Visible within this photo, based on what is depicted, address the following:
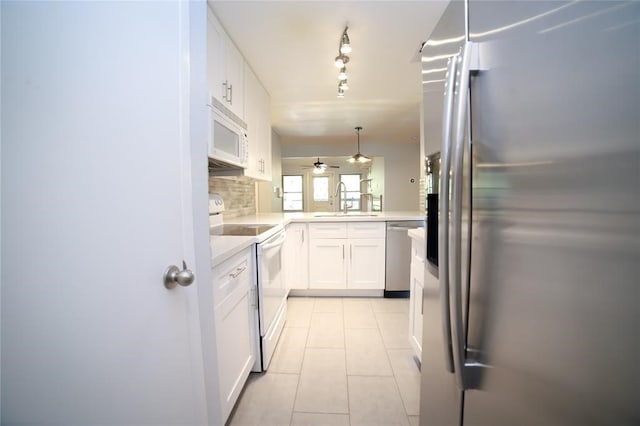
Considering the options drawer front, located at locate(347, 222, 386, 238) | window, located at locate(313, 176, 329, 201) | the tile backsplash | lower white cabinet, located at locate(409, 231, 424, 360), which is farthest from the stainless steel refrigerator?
window, located at locate(313, 176, 329, 201)

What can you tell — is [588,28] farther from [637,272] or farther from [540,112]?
[637,272]

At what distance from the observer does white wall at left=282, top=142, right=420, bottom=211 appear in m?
5.49

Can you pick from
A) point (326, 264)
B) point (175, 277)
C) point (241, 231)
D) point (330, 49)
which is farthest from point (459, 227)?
point (326, 264)

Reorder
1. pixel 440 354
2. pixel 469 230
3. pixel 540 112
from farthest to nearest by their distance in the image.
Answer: pixel 440 354 → pixel 469 230 → pixel 540 112

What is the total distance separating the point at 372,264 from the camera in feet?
9.09

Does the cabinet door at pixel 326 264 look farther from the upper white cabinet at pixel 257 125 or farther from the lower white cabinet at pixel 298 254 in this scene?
the upper white cabinet at pixel 257 125

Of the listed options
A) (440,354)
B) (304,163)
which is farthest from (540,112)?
(304,163)

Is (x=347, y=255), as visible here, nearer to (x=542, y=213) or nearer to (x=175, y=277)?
(x=175, y=277)

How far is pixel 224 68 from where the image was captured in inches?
66.3

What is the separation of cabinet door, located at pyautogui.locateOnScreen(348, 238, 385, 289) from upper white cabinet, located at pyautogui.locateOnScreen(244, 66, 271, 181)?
4.10 ft

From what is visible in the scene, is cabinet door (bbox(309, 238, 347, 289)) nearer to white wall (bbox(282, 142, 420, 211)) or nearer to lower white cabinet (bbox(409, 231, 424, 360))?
lower white cabinet (bbox(409, 231, 424, 360))

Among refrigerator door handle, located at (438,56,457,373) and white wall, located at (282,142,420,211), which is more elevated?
white wall, located at (282,142,420,211)

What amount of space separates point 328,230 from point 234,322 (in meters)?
1.63

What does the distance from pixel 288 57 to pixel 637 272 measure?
7.36 ft
